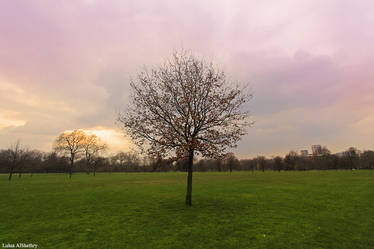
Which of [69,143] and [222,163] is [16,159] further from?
[222,163]

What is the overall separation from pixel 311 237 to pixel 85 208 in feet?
53.8

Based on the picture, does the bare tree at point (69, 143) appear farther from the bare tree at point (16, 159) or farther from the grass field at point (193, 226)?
the grass field at point (193, 226)

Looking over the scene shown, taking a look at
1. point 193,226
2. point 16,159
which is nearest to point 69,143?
point 16,159

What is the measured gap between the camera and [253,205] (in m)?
17.6

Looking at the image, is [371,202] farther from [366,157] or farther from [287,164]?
[366,157]

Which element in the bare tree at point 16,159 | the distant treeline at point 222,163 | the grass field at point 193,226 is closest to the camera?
the grass field at point 193,226

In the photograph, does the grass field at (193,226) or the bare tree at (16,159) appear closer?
the grass field at (193,226)

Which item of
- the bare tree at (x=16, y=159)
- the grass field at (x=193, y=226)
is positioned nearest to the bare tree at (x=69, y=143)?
the bare tree at (x=16, y=159)

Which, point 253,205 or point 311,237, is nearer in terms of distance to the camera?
point 311,237

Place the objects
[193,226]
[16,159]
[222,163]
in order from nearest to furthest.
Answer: [193,226], [16,159], [222,163]

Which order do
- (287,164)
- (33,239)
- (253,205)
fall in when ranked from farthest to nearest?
(287,164) → (253,205) → (33,239)

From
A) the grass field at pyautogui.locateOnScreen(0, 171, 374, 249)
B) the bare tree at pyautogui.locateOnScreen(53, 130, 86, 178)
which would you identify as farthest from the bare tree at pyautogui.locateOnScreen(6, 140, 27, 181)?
the grass field at pyautogui.locateOnScreen(0, 171, 374, 249)

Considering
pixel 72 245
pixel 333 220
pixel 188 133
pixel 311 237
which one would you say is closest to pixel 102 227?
pixel 72 245

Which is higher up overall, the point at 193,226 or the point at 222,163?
the point at 222,163
